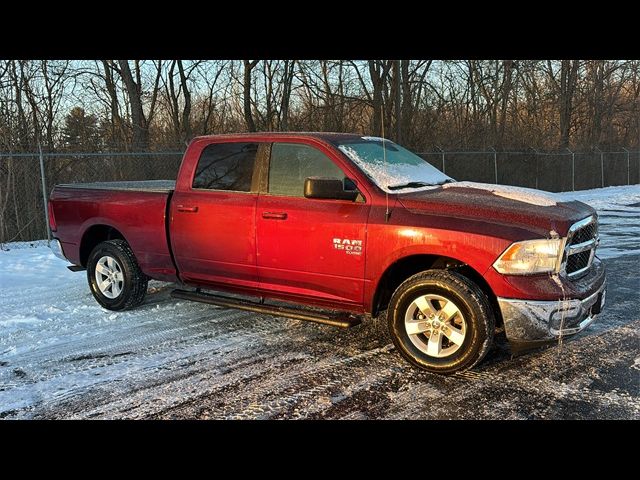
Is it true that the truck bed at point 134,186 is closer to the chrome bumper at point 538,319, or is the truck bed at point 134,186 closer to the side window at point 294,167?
the side window at point 294,167

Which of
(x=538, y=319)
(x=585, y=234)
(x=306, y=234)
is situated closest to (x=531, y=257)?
(x=538, y=319)

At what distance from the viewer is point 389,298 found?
180 inches

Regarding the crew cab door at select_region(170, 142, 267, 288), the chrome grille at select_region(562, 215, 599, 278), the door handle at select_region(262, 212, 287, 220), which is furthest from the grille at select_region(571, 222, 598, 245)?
the crew cab door at select_region(170, 142, 267, 288)

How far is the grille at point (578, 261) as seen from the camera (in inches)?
158

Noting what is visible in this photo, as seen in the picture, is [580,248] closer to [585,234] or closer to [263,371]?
[585,234]

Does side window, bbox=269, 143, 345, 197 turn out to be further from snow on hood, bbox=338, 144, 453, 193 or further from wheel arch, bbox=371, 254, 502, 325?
wheel arch, bbox=371, 254, 502, 325

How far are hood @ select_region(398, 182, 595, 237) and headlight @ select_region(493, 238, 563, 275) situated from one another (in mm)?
91

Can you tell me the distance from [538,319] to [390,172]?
186 cm

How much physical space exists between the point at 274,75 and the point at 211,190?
17.0m

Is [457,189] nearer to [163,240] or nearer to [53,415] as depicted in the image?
[163,240]

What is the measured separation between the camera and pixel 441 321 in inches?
159

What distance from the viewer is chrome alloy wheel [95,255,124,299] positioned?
5.94 metres

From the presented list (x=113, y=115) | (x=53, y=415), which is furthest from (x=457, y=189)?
(x=113, y=115)
